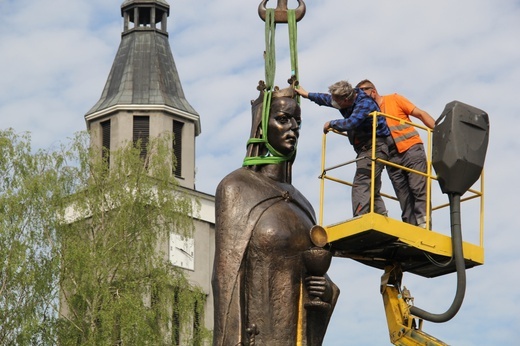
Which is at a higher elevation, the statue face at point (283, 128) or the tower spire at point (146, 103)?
the tower spire at point (146, 103)

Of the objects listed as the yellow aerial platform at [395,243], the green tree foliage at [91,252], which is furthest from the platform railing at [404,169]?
the green tree foliage at [91,252]

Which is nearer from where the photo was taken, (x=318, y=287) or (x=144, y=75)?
(x=318, y=287)

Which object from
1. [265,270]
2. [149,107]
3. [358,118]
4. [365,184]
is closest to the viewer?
[265,270]

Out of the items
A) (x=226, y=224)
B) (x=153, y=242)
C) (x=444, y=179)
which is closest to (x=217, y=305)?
(x=226, y=224)

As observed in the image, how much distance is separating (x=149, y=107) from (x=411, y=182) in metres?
63.5

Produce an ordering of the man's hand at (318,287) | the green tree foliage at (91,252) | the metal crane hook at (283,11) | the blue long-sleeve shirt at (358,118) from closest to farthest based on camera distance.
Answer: the man's hand at (318,287), the metal crane hook at (283,11), the blue long-sleeve shirt at (358,118), the green tree foliage at (91,252)

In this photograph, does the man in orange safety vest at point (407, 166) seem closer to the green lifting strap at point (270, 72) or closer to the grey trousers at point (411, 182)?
the grey trousers at point (411, 182)

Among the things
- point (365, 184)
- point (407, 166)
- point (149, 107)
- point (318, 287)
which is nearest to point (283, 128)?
point (365, 184)

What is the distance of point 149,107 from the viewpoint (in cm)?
8088

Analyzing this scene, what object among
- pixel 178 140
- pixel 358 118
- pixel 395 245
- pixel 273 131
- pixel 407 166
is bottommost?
pixel 395 245

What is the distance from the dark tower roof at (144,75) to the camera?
81.6 m

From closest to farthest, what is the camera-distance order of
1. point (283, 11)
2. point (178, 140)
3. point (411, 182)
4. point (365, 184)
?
point (283, 11), point (365, 184), point (411, 182), point (178, 140)

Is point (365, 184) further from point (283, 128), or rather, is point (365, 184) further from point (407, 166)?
point (283, 128)

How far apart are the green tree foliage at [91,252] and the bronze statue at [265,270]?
2842cm
